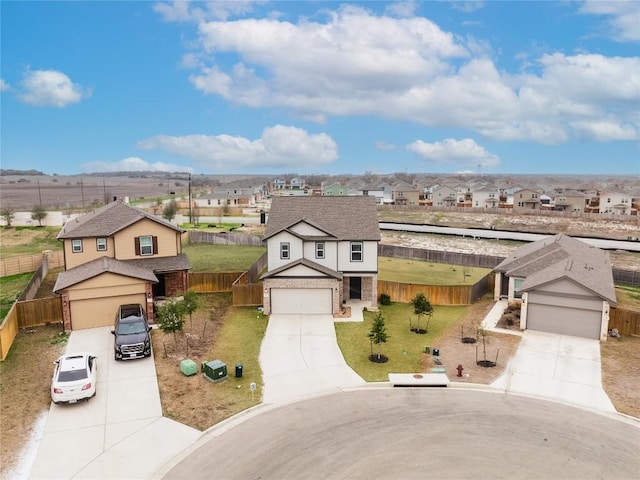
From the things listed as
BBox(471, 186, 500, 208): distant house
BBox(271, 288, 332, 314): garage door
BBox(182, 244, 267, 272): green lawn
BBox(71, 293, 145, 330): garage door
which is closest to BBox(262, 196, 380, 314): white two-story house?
BBox(271, 288, 332, 314): garage door

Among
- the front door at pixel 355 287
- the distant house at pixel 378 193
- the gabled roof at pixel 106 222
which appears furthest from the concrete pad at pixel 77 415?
the distant house at pixel 378 193

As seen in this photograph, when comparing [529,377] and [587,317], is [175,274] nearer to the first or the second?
[529,377]

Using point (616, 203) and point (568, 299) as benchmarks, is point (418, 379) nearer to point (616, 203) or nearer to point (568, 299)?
point (568, 299)

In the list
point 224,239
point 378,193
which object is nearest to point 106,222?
point 224,239

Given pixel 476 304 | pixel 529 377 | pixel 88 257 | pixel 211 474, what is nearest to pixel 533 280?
pixel 476 304

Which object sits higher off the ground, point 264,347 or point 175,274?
point 175,274

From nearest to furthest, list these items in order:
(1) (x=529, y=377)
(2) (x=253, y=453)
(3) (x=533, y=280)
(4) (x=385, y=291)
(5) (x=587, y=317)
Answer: (2) (x=253, y=453), (1) (x=529, y=377), (5) (x=587, y=317), (3) (x=533, y=280), (4) (x=385, y=291)
